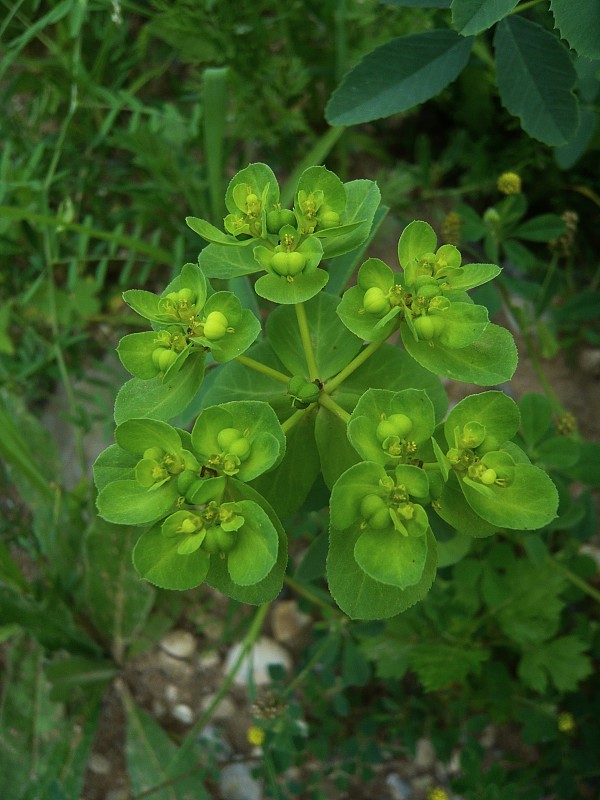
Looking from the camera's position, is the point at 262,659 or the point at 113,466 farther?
the point at 262,659

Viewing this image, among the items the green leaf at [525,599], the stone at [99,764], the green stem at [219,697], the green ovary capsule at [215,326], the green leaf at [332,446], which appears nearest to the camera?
the green ovary capsule at [215,326]

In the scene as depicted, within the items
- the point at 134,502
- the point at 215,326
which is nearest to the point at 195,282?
the point at 215,326

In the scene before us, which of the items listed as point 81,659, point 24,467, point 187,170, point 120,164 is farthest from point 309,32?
point 81,659

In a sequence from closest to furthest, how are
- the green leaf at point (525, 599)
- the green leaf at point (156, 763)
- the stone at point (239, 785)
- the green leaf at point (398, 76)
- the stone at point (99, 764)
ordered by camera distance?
the green leaf at point (398, 76), the green leaf at point (525, 599), the green leaf at point (156, 763), the stone at point (239, 785), the stone at point (99, 764)

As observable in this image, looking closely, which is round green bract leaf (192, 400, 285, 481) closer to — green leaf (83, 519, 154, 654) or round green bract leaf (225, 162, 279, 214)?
round green bract leaf (225, 162, 279, 214)

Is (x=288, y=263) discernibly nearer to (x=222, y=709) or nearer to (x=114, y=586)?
(x=114, y=586)

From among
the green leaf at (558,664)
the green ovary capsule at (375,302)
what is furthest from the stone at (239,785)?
the green ovary capsule at (375,302)

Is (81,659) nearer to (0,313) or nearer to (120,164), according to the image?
(0,313)

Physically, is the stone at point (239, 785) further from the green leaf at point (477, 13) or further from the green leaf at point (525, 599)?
the green leaf at point (477, 13)
